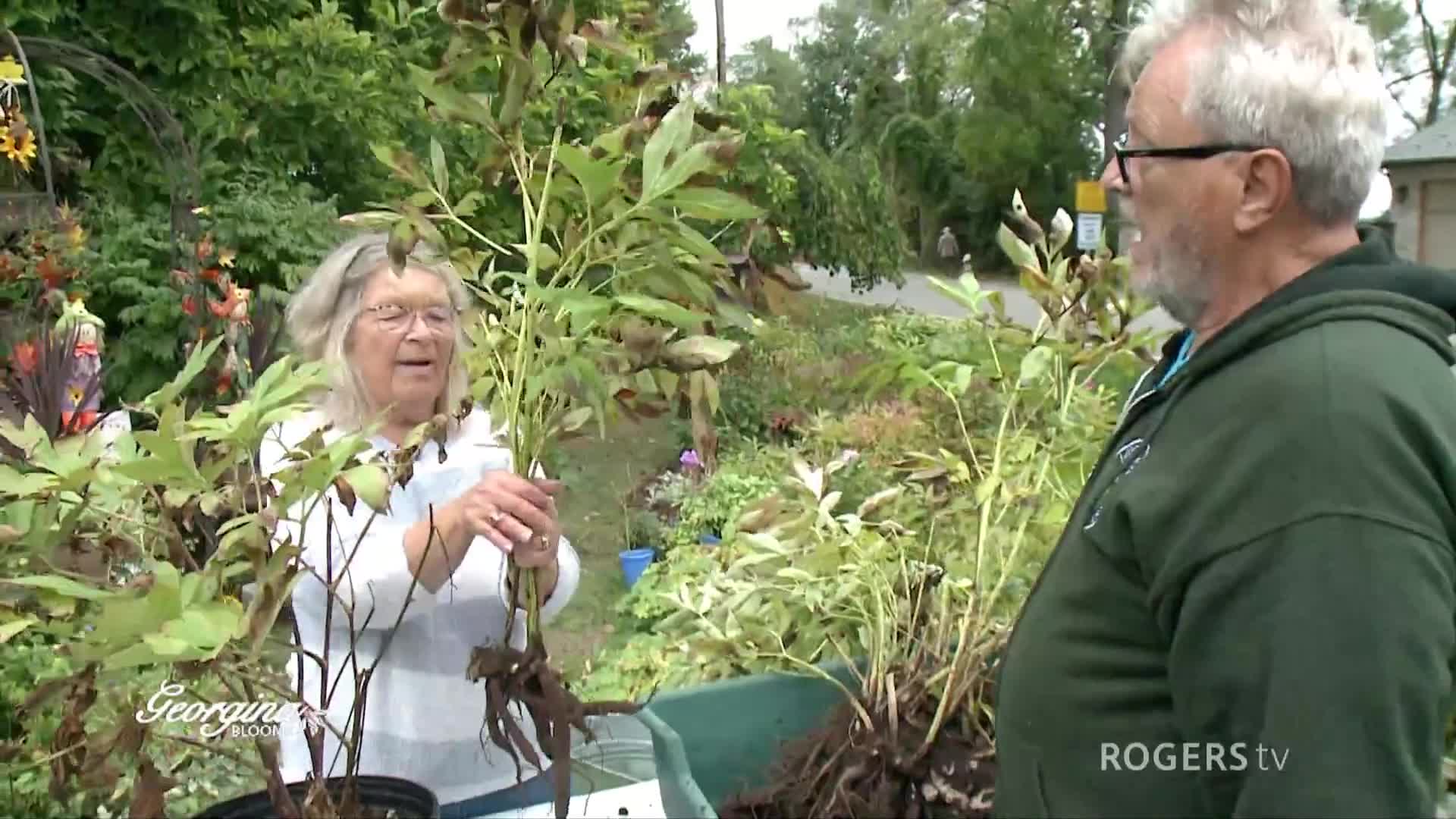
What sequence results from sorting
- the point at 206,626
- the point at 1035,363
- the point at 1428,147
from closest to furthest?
the point at 206,626
the point at 1035,363
the point at 1428,147

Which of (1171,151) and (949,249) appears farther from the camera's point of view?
(949,249)

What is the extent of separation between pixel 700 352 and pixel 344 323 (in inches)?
34.5

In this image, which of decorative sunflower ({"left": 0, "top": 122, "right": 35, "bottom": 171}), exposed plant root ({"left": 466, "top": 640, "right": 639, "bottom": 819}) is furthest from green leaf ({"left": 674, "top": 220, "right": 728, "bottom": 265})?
decorative sunflower ({"left": 0, "top": 122, "right": 35, "bottom": 171})

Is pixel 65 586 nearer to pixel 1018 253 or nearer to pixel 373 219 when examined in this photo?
pixel 373 219

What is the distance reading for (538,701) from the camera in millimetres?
1078

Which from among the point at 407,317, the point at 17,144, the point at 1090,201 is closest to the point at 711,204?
the point at 407,317

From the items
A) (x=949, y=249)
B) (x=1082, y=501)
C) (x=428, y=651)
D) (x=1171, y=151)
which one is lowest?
(x=949, y=249)

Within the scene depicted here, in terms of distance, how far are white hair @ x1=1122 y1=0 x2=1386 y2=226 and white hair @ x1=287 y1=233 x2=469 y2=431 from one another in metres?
1.04

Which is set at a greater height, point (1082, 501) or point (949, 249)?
point (1082, 501)

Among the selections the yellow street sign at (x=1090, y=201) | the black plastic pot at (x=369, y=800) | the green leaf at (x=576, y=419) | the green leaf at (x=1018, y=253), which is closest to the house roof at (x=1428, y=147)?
the yellow street sign at (x=1090, y=201)

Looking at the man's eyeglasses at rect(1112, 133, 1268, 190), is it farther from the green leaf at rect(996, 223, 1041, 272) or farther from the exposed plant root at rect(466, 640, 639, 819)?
the exposed plant root at rect(466, 640, 639, 819)

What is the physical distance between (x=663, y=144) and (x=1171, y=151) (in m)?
0.49

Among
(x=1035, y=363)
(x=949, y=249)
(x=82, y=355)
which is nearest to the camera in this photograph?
(x=1035, y=363)

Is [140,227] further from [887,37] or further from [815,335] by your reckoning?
[887,37]
